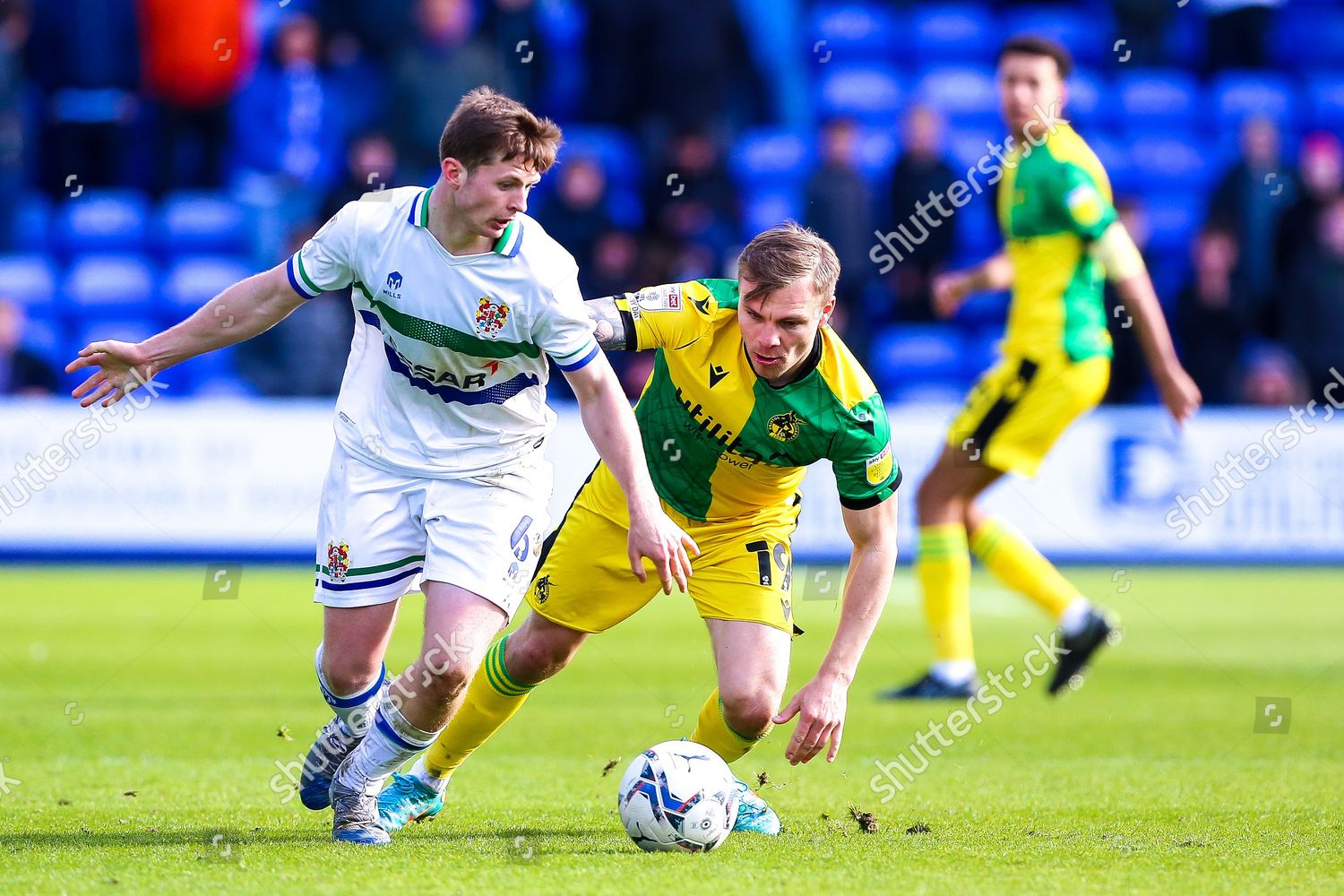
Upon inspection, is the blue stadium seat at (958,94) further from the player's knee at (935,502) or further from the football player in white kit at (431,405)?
the football player in white kit at (431,405)

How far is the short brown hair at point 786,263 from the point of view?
4.69 meters

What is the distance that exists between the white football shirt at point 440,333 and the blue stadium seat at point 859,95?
13716mm

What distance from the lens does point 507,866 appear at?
449 centimetres

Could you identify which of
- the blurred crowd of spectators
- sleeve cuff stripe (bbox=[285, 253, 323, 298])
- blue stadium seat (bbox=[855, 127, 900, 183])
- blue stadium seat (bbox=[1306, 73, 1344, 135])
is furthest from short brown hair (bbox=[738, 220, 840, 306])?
blue stadium seat (bbox=[1306, 73, 1344, 135])

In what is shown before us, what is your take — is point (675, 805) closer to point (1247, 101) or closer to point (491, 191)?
point (491, 191)

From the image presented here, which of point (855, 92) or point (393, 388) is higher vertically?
point (393, 388)

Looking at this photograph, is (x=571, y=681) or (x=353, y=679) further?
(x=571, y=681)

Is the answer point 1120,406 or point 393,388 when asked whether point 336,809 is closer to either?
point 393,388

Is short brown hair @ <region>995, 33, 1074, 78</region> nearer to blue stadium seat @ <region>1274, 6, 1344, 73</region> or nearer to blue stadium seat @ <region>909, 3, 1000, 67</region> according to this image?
blue stadium seat @ <region>909, 3, 1000, 67</region>

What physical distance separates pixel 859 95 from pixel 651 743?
12.8 meters

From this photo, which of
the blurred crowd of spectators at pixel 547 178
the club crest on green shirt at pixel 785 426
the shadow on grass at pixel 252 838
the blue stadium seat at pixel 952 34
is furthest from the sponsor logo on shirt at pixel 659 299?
the blue stadium seat at pixel 952 34

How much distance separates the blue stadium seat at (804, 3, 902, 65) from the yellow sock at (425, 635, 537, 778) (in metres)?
13.9

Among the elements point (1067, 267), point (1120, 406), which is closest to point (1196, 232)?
point (1120, 406)

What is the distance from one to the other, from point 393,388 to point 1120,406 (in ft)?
36.5
